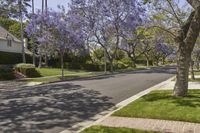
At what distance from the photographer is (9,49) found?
51.0 metres

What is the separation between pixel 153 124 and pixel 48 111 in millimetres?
4394

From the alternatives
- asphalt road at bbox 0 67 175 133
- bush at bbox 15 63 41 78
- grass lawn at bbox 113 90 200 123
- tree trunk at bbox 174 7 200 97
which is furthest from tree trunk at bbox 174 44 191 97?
bush at bbox 15 63 41 78

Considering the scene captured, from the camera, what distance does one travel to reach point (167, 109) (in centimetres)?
1252

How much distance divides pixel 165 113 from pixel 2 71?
2463 centimetres

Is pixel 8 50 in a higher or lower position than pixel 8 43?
lower

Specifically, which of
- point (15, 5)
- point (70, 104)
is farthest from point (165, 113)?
point (15, 5)

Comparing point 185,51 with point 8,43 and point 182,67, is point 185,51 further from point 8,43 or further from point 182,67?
point 8,43

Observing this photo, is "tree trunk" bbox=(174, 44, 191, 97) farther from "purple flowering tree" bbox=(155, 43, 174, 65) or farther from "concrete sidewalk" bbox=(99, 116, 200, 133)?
"purple flowering tree" bbox=(155, 43, 174, 65)

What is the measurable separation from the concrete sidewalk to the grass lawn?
1.45ft

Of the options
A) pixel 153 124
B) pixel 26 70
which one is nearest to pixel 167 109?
pixel 153 124

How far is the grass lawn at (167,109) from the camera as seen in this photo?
446 inches

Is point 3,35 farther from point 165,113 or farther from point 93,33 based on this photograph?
point 165,113

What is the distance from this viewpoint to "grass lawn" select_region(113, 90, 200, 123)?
11328mm

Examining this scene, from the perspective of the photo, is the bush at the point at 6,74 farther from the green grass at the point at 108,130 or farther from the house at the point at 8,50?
the green grass at the point at 108,130
